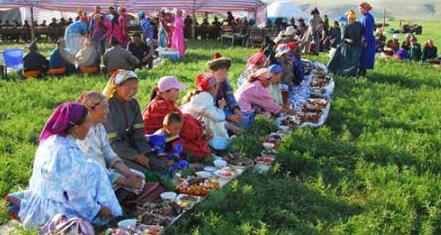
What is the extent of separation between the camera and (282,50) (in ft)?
31.5

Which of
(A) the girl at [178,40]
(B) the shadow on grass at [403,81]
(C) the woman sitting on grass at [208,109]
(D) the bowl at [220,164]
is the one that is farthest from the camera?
(A) the girl at [178,40]

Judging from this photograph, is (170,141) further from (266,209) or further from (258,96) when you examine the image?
(258,96)

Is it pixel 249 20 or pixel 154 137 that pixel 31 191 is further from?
pixel 249 20

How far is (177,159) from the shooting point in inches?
220

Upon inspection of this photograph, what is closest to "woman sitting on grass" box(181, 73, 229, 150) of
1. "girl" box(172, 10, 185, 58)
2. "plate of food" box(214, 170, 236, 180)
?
"plate of food" box(214, 170, 236, 180)

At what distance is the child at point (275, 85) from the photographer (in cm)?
791

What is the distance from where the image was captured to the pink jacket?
300 inches

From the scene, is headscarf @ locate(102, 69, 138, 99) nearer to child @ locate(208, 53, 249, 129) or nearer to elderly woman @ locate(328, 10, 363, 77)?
child @ locate(208, 53, 249, 129)

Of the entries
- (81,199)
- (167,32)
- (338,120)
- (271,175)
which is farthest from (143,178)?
(167,32)

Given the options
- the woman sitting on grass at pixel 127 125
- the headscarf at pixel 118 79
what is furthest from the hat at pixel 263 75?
the headscarf at pixel 118 79

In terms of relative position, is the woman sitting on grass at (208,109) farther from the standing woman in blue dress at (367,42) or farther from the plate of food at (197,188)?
the standing woman in blue dress at (367,42)

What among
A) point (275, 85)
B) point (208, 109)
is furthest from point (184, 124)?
point (275, 85)

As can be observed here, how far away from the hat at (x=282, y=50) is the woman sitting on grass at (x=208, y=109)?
3409mm

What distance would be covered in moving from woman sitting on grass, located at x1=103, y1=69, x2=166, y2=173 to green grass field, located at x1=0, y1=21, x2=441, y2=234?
87 cm
